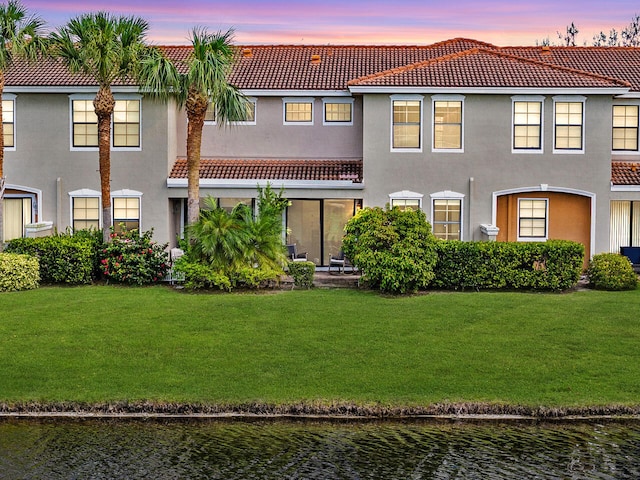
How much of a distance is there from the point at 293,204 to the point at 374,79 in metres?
4.94

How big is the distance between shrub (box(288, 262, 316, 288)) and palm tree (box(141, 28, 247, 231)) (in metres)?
3.44

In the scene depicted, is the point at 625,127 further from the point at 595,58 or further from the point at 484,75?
the point at 484,75

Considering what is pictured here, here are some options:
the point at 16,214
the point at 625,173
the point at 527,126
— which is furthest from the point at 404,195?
the point at 16,214

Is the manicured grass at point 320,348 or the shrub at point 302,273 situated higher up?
the shrub at point 302,273

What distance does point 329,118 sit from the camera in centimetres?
3322

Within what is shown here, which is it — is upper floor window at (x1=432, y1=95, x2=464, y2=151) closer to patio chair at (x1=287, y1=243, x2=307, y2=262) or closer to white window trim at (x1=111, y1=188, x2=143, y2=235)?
patio chair at (x1=287, y1=243, x2=307, y2=262)

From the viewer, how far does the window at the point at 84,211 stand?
32.2 meters

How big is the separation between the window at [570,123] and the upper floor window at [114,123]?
13.7 metres

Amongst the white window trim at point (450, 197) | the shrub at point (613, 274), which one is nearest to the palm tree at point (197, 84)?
the white window trim at point (450, 197)

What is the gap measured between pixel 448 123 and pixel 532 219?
167 inches

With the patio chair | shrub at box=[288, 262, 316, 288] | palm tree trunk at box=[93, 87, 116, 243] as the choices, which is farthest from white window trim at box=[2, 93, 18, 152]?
shrub at box=[288, 262, 316, 288]

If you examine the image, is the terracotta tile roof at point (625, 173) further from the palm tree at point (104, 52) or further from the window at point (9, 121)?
the window at point (9, 121)

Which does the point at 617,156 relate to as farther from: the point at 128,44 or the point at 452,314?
the point at 128,44

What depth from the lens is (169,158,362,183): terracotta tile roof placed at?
104 ft
